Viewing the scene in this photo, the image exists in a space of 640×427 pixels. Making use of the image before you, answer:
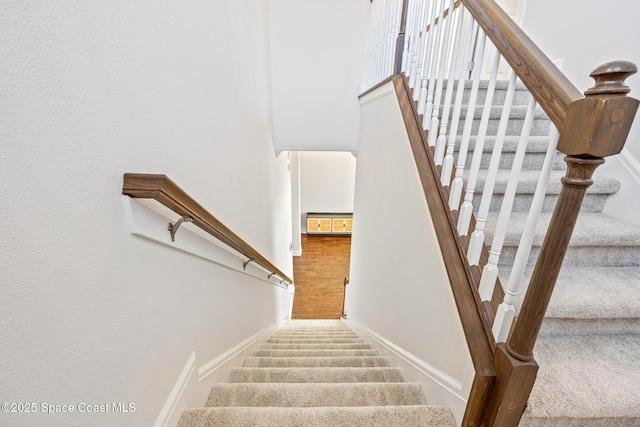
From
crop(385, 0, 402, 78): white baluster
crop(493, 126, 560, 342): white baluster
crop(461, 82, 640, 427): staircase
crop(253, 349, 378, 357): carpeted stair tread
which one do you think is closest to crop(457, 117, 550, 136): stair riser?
crop(461, 82, 640, 427): staircase

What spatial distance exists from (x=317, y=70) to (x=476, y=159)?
8.64ft

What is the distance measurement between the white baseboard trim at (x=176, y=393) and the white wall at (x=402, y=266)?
950mm

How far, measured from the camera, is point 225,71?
1358 millimetres

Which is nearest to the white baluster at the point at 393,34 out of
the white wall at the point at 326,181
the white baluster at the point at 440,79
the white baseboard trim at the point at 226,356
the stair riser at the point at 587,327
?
the white baluster at the point at 440,79

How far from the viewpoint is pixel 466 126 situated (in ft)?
3.41

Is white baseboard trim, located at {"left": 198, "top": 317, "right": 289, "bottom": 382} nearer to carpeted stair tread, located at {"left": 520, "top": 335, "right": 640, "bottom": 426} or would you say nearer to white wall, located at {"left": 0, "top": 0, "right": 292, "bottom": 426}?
white wall, located at {"left": 0, "top": 0, "right": 292, "bottom": 426}

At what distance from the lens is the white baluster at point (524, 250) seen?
26.6 inches

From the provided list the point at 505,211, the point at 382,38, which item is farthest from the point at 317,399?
the point at 382,38

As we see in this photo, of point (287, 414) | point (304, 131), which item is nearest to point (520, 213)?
point (287, 414)

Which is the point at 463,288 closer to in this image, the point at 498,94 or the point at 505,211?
the point at 505,211

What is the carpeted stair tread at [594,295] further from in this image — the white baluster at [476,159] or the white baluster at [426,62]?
the white baluster at [426,62]

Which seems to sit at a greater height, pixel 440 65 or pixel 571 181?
pixel 440 65

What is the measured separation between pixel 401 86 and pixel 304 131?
1780mm

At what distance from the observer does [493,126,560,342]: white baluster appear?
26.6 inches
